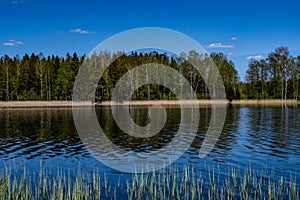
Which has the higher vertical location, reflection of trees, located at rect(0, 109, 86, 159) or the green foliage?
the green foliage

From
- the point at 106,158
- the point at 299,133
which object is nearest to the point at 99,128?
the point at 106,158

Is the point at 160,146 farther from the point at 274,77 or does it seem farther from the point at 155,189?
the point at 274,77

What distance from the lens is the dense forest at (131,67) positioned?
301ft

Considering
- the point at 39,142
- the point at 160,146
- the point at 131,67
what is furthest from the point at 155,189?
the point at 131,67

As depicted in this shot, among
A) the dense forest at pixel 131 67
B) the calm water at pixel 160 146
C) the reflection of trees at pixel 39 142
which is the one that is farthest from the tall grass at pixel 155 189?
the dense forest at pixel 131 67

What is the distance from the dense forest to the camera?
91.8 meters

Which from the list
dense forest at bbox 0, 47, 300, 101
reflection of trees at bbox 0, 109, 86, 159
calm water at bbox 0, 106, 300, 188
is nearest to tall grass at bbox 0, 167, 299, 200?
calm water at bbox 0, 106, 300, 188

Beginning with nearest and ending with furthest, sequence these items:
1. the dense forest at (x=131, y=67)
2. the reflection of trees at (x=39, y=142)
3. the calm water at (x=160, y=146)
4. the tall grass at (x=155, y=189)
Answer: the tall grass at (x=155, y=189) → the calm water at (x=160, y=146) → the reflection of trees at (x=39, y=142) → the dense forest at (x=131, y=67)

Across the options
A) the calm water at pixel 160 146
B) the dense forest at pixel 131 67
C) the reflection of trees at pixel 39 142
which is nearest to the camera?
the calm water at pixel 160 146

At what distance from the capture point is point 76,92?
8925 cm

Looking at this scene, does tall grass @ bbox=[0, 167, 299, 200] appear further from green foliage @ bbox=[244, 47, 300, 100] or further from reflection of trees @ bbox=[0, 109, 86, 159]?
green foliage @ bbox=[244, 47, 300, 100]

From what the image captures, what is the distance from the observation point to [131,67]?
9306 cm

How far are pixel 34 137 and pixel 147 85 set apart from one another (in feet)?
218

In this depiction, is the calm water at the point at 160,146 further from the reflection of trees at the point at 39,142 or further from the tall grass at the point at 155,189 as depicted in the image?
the tall grass at the point at 155,189
